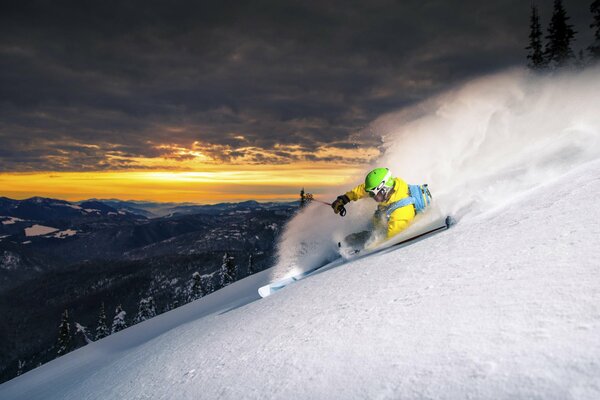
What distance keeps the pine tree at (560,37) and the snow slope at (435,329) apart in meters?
40.2

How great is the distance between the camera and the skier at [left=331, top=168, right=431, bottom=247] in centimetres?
825

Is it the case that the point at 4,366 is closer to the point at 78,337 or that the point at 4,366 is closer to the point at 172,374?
the point at 78,337

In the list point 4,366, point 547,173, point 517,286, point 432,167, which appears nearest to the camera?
point 517,286

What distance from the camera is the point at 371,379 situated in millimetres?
2773

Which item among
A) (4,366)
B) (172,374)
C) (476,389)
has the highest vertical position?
(476,389)

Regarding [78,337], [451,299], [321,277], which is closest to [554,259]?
[451,299]

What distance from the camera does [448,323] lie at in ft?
10.5

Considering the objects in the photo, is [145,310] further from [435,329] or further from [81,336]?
[81,336]

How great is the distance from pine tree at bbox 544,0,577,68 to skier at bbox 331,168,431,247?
129 ft

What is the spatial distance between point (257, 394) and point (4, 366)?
243 meters

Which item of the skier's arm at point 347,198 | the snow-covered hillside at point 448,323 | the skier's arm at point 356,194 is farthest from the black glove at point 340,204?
the snow-covered hillside at point 448,323

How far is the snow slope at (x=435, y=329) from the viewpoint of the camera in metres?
2.39

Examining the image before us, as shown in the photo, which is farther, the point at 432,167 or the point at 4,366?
the point at 4,366

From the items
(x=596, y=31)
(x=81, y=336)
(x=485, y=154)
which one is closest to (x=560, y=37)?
(x=596, y=31)
